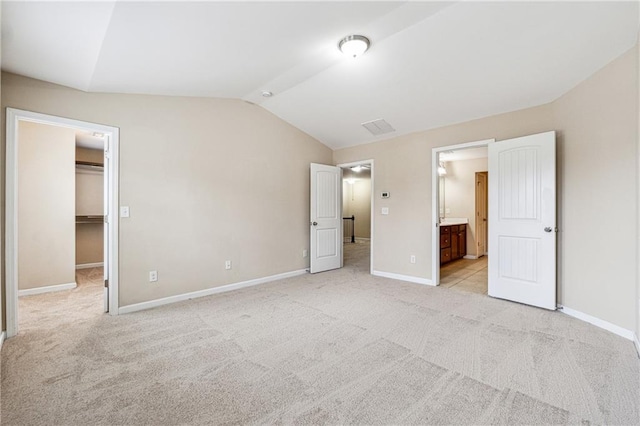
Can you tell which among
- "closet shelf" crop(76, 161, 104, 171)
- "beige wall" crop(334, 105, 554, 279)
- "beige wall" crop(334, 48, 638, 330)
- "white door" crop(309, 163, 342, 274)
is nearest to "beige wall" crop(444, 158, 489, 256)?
"beige wall" crop(334, 105, 554, 279)

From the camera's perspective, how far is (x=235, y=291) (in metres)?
4.07

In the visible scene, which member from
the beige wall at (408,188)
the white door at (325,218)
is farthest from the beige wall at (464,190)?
the white door at (325,218)

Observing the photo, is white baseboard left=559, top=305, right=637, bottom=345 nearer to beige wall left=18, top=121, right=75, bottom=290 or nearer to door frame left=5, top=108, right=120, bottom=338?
door frame left=5, top=108, right=120, bottom=338

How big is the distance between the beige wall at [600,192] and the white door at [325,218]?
3327 millimetres

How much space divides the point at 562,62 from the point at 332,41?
2.21 meters

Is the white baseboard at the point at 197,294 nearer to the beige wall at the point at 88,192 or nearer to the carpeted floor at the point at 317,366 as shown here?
the carpeted floor at the point at 317,366

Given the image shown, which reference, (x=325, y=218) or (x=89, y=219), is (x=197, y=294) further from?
(x=89, y=219)

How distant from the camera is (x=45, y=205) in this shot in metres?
4.07

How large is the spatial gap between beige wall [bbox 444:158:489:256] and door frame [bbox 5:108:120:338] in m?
6.87

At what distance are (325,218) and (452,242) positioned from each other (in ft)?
9.55

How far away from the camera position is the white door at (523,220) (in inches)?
128

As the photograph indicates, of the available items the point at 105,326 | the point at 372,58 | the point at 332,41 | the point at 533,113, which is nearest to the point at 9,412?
the point at 105,326

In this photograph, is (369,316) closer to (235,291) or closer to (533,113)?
(235,291)

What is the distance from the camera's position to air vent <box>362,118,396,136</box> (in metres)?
4.41
